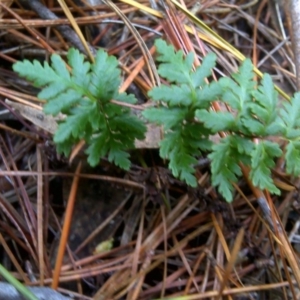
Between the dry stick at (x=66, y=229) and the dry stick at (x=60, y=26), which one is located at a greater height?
the dry stick at (x=60, y=26)

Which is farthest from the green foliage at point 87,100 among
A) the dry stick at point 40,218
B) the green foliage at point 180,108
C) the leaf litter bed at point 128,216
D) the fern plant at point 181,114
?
the dry stick at point 40,218

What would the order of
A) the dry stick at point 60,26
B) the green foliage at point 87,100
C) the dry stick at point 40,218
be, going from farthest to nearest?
the dry stick at point 60,26, the dry stick at point 40,218, the green foliage at point 87,100

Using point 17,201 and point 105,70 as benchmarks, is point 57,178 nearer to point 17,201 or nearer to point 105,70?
point 17,201

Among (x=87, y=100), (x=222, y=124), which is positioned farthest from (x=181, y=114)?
(x=87, y=100)

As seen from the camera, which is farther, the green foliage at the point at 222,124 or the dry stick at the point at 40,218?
the dry stick at the point at 40,218

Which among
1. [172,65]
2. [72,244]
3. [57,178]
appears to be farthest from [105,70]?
[72,244]

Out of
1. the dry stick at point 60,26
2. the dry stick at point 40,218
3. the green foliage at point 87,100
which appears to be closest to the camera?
the green foliage at point 87,100

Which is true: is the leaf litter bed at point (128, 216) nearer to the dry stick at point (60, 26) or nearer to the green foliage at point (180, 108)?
the dry stick at point (60, 26)
